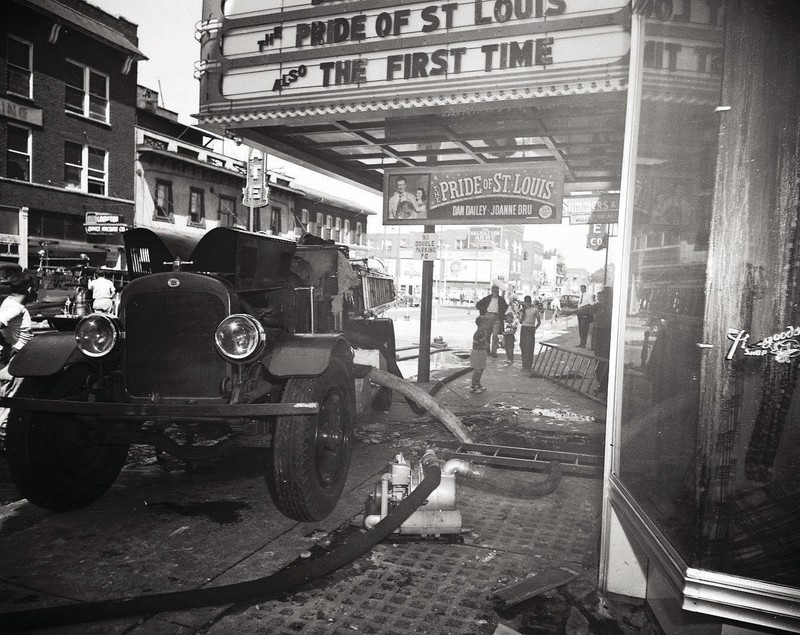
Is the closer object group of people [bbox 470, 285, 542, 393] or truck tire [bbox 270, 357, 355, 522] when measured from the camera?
truck tire [bbox 270, 357, 355, 522]

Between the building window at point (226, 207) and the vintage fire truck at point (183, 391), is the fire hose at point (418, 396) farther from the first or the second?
the building window at point (226, 207)

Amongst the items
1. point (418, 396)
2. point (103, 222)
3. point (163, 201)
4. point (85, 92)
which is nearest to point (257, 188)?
point (418, 396)

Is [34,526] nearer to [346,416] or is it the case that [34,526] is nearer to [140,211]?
[346,416]

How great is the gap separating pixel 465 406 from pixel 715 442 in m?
6.08

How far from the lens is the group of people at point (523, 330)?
9.11m

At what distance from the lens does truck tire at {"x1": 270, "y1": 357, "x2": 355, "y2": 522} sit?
3.57 m

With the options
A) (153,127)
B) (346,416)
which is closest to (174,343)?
(346,416)

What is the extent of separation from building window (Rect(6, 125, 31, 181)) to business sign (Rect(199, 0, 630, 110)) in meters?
19.8

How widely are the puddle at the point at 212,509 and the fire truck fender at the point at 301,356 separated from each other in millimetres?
1148

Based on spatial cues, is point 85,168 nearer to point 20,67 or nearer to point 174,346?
point 20,67

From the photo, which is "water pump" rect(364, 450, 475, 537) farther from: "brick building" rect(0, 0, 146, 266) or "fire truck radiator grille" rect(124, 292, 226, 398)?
"brick building" rect(0, 0, 146, 266)

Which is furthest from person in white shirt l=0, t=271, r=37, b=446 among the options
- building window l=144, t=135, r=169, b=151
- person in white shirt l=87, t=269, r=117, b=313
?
building window l=144, t=135, r=169, b=151

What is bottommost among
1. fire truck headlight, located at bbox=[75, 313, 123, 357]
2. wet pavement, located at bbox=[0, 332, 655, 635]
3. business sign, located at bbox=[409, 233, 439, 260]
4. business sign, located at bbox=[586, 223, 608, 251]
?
wet pavement, located at bbox=[0, 332, 655, 635]

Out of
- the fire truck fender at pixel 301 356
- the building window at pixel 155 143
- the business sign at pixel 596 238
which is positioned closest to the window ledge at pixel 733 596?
the fire truck fender at pixel 301 356
